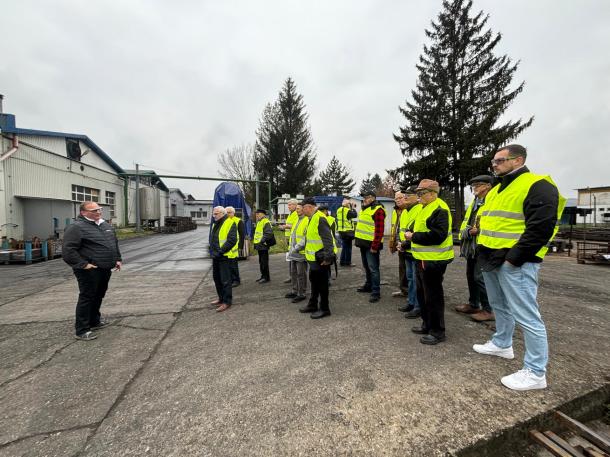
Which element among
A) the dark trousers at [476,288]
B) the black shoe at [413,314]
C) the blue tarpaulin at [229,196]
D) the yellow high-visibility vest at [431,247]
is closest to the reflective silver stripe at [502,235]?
the yellow high-visibility vest at [431,247]

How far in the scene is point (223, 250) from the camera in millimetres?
4590

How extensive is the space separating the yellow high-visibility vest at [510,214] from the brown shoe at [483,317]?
1.83m

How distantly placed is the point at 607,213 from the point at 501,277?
46174 mm

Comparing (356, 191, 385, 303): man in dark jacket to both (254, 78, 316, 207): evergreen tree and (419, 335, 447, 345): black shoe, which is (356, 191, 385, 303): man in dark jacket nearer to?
(419, 335, 447, 345): black shoe

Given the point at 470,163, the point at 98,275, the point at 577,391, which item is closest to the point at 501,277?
the point at 577,391

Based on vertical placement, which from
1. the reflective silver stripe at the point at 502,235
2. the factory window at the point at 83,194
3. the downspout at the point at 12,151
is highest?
the downspout at the point at 12,151

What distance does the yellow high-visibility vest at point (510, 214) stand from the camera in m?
2.31

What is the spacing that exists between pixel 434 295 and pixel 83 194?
78.1ft

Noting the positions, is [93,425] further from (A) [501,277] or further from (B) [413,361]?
(A) [501,277]

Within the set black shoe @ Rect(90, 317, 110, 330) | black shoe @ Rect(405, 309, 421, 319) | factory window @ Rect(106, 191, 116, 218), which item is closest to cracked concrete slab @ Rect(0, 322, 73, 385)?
black shoe @ Rect(90, 317, 110, 330)

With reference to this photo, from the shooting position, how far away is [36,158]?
1470 cm

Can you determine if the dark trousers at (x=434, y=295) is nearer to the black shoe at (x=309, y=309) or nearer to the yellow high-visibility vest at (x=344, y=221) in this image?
the black shoe at (x=309, y=309)

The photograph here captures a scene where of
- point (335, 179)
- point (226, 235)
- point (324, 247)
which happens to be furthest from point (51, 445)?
point (335, 179)

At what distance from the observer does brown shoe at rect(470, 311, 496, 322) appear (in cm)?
382
